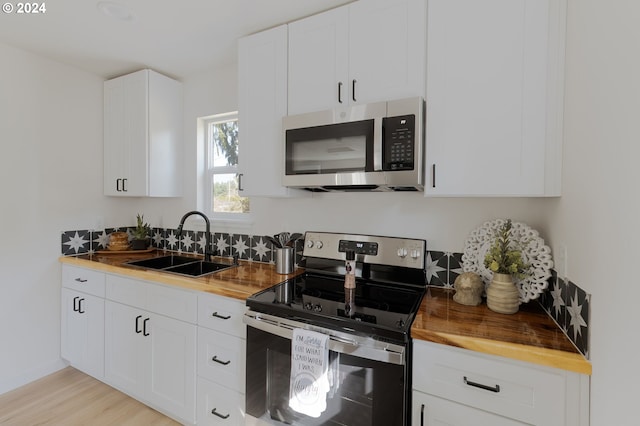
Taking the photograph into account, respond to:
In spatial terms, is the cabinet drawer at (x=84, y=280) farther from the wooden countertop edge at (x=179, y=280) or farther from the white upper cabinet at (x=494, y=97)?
the white upper cabinet at (x=494, y=97)

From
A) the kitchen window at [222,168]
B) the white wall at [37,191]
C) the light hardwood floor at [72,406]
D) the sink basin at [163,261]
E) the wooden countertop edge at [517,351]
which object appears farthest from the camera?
the kitchen window at [222,168]

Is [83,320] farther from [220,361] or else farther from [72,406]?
[220,361]

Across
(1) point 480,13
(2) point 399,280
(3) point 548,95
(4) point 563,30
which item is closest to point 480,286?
(2) point 399,280

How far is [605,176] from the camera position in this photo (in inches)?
34.0

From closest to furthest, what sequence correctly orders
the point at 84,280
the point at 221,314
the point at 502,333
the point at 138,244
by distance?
the point at 502,333 < the point at 221,314 < the point at 84,280 < the point at 138,244

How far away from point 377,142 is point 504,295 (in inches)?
34.4

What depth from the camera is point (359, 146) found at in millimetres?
1492

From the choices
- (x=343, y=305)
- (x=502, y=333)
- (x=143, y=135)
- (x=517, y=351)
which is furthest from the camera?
(x=143, y=135)

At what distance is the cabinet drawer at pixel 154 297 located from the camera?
5.65ft

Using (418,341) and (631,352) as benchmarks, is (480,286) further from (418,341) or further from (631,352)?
(631,352)

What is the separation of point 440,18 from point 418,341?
1365mm

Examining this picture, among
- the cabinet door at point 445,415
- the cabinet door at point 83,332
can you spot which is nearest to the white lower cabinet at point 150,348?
the cabinet door at point 83,332

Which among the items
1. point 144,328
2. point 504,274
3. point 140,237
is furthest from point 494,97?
point 140,237

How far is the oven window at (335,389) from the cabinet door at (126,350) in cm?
96
